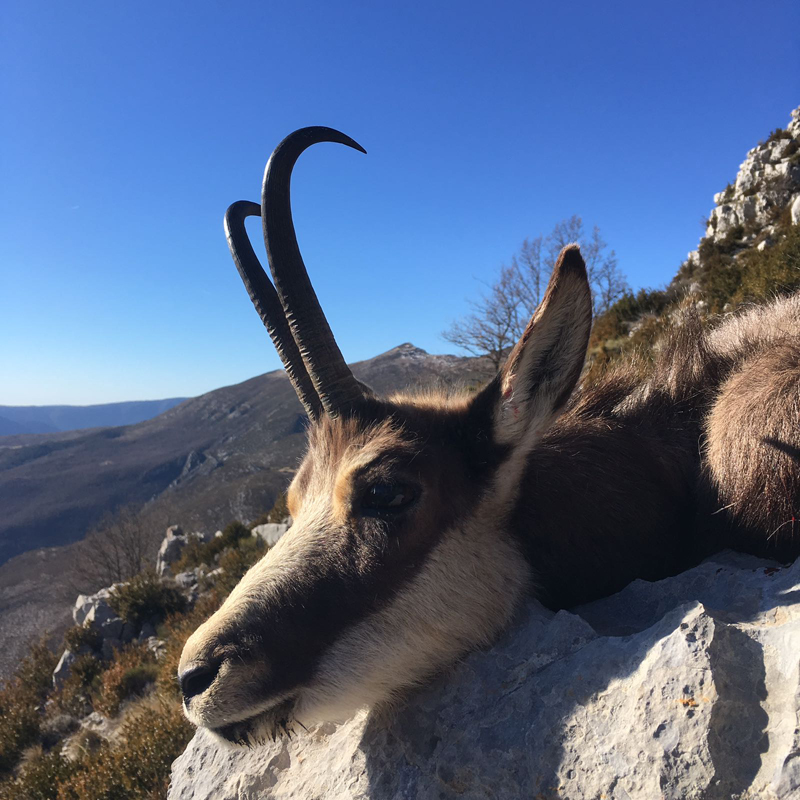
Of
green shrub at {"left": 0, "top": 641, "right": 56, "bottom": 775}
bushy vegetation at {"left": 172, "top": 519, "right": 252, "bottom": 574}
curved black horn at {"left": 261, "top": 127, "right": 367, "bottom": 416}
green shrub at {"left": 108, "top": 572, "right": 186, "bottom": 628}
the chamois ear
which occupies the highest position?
curved black horn at {"left": 261, "top": 127, "right": 367, "bottom": 416}

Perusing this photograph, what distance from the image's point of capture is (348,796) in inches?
93.7

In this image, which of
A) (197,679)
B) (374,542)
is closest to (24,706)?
(197,679)

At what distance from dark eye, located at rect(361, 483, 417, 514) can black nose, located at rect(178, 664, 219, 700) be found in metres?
0.95

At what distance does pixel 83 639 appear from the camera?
14.5 meters

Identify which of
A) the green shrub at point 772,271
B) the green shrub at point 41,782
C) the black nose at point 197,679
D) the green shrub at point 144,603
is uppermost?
the green shrub at point 772,271

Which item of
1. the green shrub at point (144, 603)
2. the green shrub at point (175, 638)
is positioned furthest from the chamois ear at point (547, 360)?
the green shrub at point (144, 603)

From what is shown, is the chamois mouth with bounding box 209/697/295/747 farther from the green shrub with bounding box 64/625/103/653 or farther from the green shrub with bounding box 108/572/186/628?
the green shrub with bounding box 64/625/103/653

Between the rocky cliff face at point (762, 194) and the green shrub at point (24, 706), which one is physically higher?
the rocky cliff face at point (762, 194)

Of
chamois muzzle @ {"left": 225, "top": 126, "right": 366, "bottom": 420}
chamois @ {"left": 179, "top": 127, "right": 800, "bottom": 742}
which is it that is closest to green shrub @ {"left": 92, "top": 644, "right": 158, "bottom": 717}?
chamois @ {"left": 179, "top": 127, "right": 800, "bottom": 742}

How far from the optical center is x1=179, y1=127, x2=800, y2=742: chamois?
7.23 feet

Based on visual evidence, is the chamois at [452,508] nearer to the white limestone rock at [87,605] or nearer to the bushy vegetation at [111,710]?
the bushy vegetation at [111,710]

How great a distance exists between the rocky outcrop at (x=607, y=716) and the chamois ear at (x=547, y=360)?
0.99 metres

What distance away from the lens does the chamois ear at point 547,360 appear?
213 centimetres

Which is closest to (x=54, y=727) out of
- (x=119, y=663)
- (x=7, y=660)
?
(x=119, y=663)
